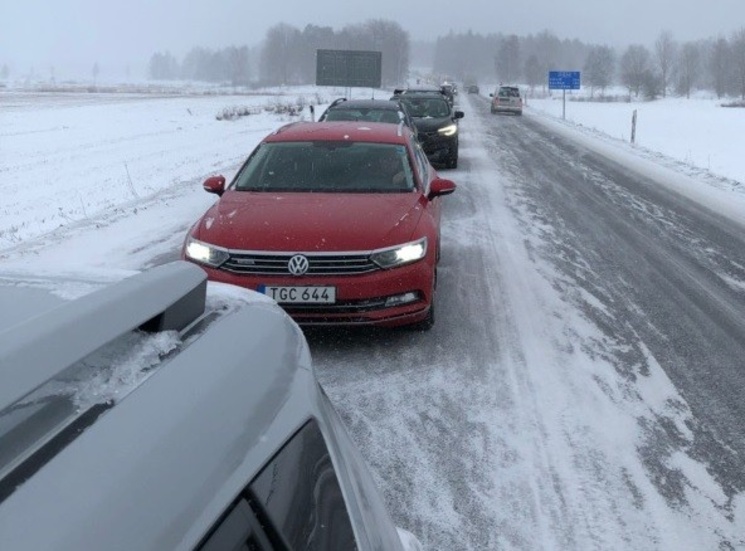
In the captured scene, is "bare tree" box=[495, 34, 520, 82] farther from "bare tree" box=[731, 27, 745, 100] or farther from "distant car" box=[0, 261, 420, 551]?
"distant car" box=[0, 261, 420, 551]

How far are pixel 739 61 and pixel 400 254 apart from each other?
142406 mm

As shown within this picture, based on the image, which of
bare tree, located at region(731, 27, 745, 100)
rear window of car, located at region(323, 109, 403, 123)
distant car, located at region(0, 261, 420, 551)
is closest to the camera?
distant car, located at region(0, 261, 420, 551)

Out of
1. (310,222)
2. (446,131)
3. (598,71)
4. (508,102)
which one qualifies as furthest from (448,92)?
(598,71)

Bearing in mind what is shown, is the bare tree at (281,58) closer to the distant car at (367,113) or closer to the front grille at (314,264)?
the distant car at (367,113)

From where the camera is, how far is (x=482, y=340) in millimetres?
5527

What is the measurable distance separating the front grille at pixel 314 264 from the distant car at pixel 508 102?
41.3 meters

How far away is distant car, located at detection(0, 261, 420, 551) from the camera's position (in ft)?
3.26

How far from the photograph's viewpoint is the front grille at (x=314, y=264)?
520cm

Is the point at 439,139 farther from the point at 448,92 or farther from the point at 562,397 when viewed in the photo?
the point at 448,92

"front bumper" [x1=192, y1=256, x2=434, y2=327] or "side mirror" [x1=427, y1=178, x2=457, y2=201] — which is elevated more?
"side mirror" [x1=427, y1=178, x2=457, y2=201]

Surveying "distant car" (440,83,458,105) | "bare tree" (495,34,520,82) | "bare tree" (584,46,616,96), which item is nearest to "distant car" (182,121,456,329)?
"distant car" (440,83,458,105)

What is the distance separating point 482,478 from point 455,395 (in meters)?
0.97

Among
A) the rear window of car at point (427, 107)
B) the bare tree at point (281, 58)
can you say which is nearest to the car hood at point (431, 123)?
the rear window of car at point (427, 107)

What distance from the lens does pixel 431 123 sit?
16.7 metres
